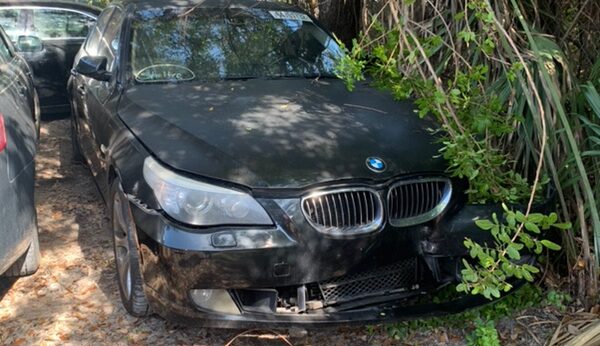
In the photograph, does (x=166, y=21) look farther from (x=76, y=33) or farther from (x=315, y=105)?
(x=76, y=33)

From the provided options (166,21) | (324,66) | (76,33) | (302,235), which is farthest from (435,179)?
(76,33)

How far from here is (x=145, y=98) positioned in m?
3.69

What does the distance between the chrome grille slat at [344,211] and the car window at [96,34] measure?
3160 millimetres

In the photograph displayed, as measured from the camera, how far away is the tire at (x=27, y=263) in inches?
146

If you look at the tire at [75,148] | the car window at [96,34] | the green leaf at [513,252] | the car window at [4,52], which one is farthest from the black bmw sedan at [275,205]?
the tire at [75,148]

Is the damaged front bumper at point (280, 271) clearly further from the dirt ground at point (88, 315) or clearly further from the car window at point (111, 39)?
the car window at point (111, 39)

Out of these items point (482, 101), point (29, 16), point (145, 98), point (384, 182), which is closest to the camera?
point (384, 182)

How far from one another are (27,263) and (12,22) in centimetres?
453

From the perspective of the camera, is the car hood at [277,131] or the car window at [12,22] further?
the car window at [12,22]

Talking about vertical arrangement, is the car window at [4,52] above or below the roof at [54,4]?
above

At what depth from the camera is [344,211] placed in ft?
9.44

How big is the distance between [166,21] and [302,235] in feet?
7.75

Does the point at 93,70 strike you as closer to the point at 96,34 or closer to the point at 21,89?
A: the point at 21,89

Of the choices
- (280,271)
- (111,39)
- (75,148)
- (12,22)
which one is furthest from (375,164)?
(12,22)
